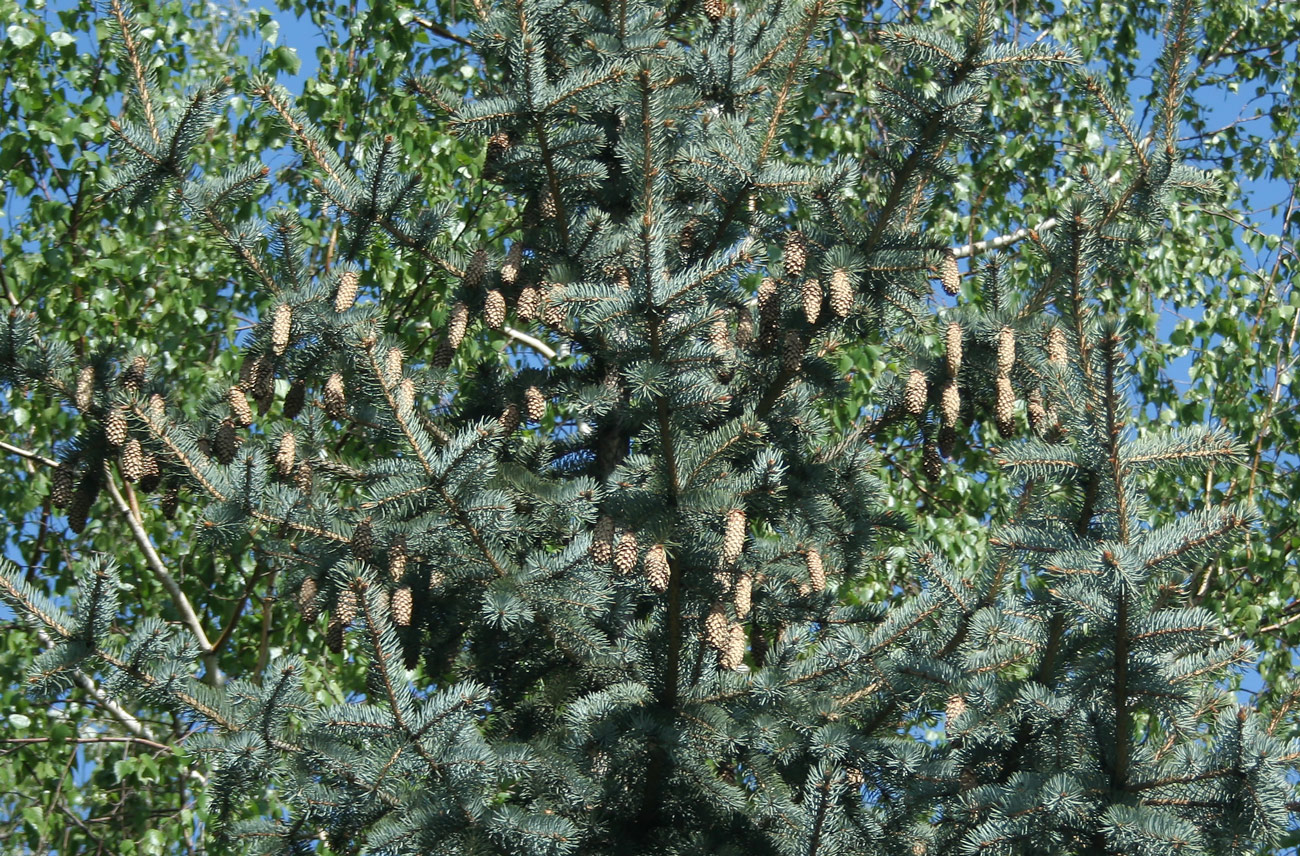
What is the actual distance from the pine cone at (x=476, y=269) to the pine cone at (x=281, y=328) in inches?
21.7

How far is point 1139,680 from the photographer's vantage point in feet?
9.31

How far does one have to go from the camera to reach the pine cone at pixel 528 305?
11.8ft

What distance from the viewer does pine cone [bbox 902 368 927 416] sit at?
3395 mm

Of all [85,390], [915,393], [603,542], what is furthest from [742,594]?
[85,390]

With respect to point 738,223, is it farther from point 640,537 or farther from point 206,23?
point 206,23

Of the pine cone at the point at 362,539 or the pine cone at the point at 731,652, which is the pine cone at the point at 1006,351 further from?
the pine cone at the point at 362,539

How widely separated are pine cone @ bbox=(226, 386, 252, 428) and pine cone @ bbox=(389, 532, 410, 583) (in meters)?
0.57

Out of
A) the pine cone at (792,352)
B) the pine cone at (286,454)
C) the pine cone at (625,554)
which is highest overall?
the pine cone at (792,352)

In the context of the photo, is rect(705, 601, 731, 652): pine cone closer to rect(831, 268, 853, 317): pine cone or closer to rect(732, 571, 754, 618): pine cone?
rect(732, 571, 754, 618): pine cone

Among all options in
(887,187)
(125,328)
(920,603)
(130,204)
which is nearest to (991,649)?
(920,603)

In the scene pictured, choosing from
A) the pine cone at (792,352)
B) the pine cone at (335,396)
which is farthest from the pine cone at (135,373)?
the pine cone at (792,352)

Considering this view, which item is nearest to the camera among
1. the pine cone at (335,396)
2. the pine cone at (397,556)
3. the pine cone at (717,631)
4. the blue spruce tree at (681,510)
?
the blue spruce tree at (681,510)

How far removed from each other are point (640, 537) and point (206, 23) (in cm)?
572

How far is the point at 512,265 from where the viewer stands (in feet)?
12.4
